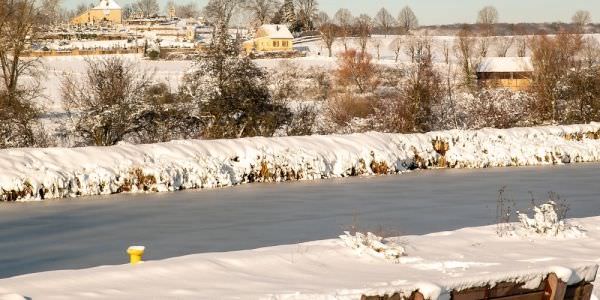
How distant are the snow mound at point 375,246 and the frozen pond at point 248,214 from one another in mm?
3037

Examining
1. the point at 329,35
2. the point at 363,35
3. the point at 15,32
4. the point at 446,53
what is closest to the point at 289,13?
the point at 363,35

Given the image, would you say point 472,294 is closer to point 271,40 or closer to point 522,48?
point 522,48

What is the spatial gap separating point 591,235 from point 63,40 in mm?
80292

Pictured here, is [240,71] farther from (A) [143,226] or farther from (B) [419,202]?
(A) [143,226]

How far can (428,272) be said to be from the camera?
337 inches

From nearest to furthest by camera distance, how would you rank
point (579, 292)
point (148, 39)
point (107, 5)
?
point (579, 292) → point (148, 39) → point (107, 5)

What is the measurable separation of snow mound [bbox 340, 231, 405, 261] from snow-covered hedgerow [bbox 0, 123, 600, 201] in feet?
33.0

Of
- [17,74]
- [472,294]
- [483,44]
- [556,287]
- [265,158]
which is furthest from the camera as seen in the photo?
[483,44]

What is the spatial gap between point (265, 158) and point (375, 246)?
12.2 m

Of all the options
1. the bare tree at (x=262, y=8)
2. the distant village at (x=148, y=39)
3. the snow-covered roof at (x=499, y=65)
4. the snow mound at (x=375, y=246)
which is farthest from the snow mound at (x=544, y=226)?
the bare tree at (x=262, y=8)

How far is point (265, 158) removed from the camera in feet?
69.7

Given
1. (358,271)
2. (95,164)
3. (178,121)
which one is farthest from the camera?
(178,121)

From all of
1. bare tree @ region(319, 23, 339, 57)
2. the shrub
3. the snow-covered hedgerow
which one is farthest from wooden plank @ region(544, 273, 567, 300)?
bare tree @ region(319, 23, 339, 57)

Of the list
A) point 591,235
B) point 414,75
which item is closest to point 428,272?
point 591,235
